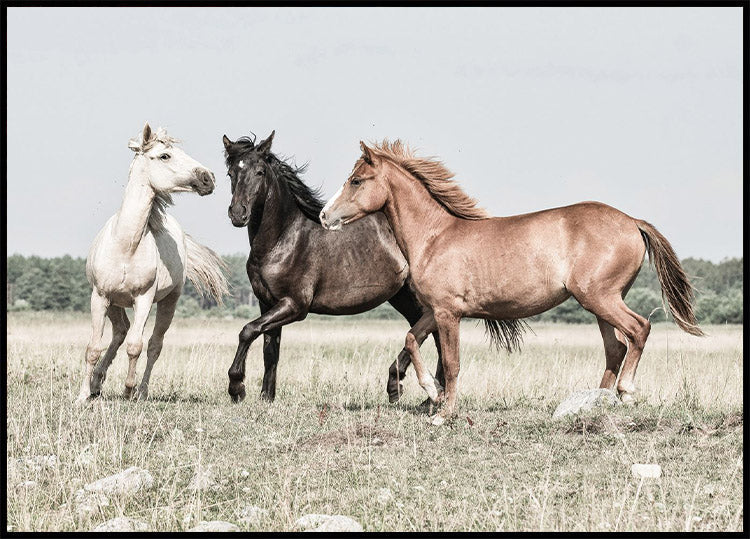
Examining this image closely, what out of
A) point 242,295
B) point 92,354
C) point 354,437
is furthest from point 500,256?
point 242,295

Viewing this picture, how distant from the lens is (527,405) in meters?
10.2

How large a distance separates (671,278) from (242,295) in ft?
237

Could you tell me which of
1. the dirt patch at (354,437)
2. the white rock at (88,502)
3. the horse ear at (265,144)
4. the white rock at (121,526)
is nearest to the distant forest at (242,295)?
the horse ear at (265,144)

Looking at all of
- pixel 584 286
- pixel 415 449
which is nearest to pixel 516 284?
pixel 584 286

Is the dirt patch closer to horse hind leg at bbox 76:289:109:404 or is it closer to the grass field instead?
the grass field

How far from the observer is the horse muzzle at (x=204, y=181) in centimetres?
1076

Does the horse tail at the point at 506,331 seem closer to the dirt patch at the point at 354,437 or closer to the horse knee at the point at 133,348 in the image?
the dirt patch at the point at 354,437

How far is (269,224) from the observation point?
35.9 feet

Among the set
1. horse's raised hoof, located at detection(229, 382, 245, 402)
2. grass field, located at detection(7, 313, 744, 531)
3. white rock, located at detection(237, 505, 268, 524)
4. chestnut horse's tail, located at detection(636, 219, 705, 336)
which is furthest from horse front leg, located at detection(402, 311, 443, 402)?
white rock, located at detection(237, 505, 268, 524)

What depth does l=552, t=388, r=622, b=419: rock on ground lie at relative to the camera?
8.98 meters

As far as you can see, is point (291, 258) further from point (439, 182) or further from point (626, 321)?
point (626, 321)

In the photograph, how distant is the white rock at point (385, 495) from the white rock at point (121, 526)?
1555mm

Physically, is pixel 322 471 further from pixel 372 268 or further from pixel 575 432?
pixel 372 268

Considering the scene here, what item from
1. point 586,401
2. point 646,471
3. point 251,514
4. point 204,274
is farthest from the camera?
point 204,274
